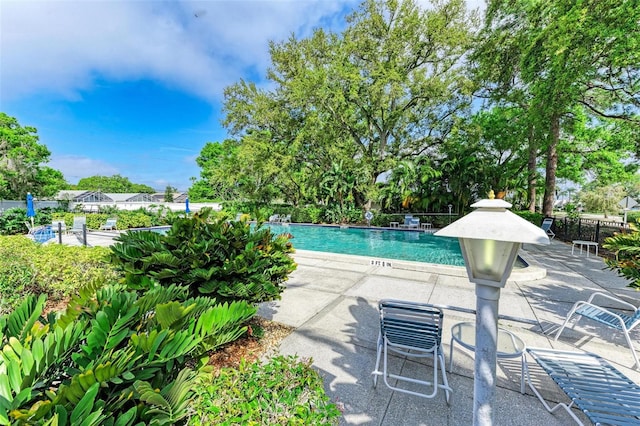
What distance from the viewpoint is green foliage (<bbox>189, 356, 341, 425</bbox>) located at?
1228 mm

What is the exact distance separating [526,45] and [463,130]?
7.58 metres

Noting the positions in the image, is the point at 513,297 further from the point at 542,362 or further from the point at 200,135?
the point at 200,135

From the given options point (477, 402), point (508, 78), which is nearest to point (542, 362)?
point (477, 402)

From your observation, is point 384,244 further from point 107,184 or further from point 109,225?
point 107,184

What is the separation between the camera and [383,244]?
1303 cm

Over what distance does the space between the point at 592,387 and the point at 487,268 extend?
1.71 m

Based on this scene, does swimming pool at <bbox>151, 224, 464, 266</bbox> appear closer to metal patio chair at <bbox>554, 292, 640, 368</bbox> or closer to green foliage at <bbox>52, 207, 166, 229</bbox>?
green foliage at <bbox>52, 207, 166, 229</bbox>

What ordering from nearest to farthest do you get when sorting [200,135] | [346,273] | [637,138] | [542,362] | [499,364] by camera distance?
1. [542,362]
2. [499,364]
3. [346,273]
4. [637,138]
5. [200,135]

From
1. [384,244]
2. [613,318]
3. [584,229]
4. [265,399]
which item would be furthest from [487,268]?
[584,229]

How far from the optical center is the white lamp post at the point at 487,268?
1.41 m

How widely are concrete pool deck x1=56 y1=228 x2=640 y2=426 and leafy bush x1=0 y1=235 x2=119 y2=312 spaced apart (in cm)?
267

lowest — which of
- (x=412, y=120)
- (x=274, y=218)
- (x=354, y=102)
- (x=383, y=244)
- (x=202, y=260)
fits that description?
(x=383, y=244)

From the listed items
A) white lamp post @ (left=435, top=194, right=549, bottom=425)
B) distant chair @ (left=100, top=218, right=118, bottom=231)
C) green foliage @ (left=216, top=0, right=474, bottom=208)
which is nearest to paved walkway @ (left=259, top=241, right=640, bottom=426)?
white lamp post @ (left=435, top=194, right=549, bottom=425)

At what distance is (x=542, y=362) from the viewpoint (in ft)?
7.98
